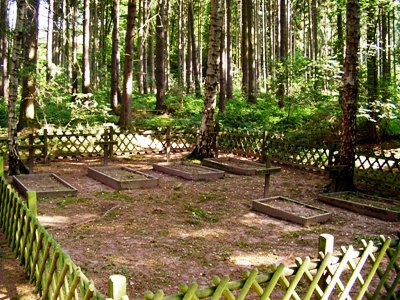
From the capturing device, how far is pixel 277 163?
51.1 feet

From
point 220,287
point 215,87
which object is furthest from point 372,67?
point 220,287

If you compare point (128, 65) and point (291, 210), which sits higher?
point (128, 65)

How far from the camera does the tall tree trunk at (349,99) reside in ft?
34.1

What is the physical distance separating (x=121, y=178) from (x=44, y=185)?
6.50ft

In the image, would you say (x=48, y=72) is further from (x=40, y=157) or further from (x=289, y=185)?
(x=289, y=185)

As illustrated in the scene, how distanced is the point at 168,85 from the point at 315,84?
1936 centimetres

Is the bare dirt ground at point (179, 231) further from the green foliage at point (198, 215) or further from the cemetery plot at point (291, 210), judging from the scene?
the cemetery plot at point (291, 210)

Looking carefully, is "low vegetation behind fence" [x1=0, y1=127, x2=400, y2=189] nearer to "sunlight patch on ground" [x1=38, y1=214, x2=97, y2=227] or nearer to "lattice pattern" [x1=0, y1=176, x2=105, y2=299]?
"sunlight patch on ground" [x1=38, y1=214, x2=97, y2=227]

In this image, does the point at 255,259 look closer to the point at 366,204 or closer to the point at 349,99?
the point at 366,204

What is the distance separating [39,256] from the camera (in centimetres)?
502

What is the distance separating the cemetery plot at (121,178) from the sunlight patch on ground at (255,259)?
16.1 ft

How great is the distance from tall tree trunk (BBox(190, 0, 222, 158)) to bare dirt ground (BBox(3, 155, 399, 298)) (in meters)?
3.74

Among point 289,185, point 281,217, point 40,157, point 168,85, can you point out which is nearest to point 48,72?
point 40,157

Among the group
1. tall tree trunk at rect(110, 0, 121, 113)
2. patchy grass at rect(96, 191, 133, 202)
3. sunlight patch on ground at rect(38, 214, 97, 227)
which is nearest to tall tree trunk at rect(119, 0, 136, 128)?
tall tree trunk at rect(110, 0, 121, 113)
